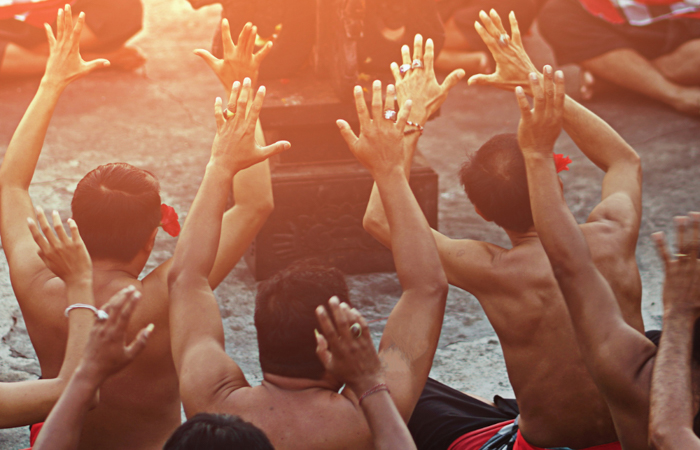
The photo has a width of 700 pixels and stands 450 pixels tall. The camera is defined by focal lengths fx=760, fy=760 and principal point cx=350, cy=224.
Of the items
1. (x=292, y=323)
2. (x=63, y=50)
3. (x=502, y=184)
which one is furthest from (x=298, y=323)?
(x=63, y=50)

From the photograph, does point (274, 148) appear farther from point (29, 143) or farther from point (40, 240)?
point (29, 143)

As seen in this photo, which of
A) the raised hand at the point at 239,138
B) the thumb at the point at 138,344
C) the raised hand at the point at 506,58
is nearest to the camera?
the thumb at the point at 138,344

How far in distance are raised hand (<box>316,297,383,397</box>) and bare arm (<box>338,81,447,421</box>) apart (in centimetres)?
16

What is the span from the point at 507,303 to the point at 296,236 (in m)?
1.74

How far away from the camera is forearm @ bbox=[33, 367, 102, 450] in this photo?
1.37 meters

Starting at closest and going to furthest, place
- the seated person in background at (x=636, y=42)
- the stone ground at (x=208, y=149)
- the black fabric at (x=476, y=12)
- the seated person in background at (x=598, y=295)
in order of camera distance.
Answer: the seated person in background at (x=598, y=295), the stone ground at (x=208, y=149), the seated person in background at (x=636, y=42), the black fabric at (x=476, y=12)

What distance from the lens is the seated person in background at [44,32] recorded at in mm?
5848

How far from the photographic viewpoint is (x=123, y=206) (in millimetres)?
1852

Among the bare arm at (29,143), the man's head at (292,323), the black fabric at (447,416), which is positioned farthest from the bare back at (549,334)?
the bare arm at (29,143)

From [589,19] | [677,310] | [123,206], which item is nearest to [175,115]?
[589,19]

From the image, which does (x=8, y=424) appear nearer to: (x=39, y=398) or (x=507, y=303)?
(x=39, y=398)

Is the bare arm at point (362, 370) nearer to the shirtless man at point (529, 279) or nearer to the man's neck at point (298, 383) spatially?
the man's neck at point (298, 383)

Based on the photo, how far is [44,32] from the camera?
5941mm

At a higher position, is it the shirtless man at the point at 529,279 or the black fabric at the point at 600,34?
the black fabric at the point at 600,34
